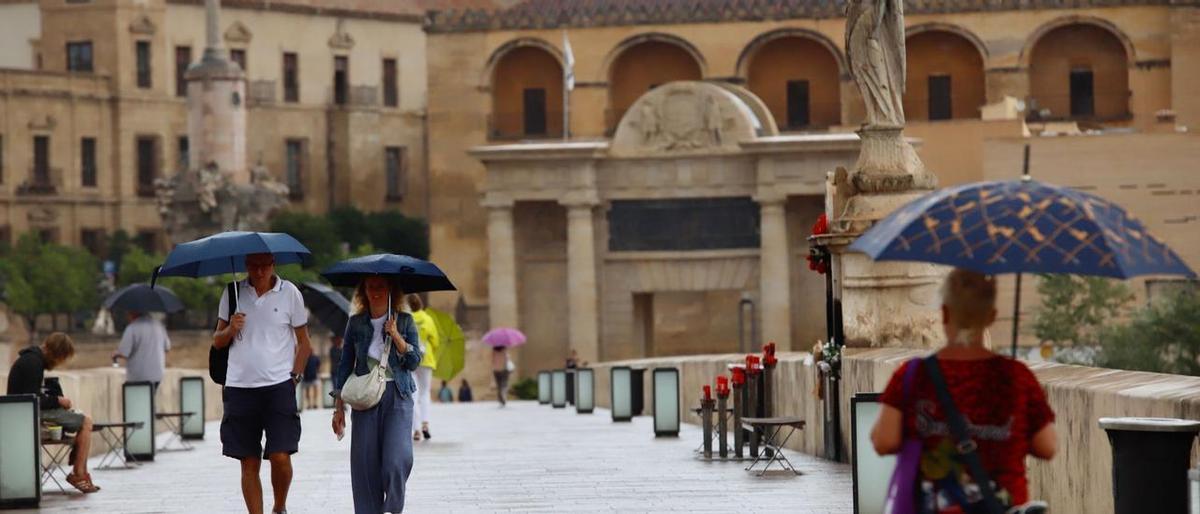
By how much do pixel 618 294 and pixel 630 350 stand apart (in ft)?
4.82

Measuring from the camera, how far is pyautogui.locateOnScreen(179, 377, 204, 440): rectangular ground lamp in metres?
28.7

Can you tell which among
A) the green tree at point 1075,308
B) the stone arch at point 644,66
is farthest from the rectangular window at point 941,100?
the green tree at point 1075,308

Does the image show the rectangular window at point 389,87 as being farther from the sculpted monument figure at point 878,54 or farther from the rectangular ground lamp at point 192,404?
the sculpted monument figure at point 878,54

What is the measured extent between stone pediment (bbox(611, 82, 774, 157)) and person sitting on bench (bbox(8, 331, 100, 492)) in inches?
1666

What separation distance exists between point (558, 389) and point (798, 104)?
137 ft

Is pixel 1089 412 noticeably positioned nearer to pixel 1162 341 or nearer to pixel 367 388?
pixel 367 388

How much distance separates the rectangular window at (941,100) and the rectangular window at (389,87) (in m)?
36.2

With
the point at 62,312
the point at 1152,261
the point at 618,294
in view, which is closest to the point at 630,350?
the point at 618,294

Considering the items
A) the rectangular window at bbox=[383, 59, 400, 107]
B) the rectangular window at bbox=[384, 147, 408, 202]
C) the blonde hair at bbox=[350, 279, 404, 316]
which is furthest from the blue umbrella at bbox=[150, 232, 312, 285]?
the rectangular window at bbox=[383, 59, 400, 107]

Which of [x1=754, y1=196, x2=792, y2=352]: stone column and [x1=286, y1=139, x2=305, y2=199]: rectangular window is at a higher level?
[x1=286, y1=139, x2=305, y2=199]: rectangular window

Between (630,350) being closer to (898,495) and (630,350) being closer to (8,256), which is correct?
(8,256)

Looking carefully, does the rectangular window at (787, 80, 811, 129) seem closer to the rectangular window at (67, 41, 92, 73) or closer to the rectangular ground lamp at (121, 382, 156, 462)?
the rectangular window at (67, 41, 92, 73)

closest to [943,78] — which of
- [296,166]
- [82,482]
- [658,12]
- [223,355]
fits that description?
[658,12]

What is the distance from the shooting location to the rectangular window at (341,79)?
11069 centimetres
